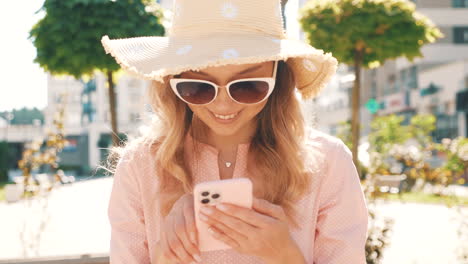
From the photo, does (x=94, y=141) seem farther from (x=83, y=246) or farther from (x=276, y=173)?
(x=276, y=173)

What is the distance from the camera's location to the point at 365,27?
27.3 ft

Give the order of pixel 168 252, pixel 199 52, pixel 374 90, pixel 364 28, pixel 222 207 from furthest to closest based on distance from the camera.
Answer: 1. pixel 374 90
2. pixel 364 28
3. pixel 199 52
4. pixel 168 252
5. pixel 222 207

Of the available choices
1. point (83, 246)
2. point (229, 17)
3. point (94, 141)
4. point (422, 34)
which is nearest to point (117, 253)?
point (229, 17)

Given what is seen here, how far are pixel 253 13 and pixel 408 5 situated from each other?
7718mm

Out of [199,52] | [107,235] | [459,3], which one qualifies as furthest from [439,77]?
[199,52]

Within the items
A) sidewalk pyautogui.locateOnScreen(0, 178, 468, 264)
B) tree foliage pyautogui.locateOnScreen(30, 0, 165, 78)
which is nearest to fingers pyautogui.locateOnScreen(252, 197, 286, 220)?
sidewalk pyautogui.locateOnScreen(0, 178, 468, 264)

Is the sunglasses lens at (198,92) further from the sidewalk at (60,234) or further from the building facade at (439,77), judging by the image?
the building facade at (439,77)

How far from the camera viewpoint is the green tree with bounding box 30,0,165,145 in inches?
229

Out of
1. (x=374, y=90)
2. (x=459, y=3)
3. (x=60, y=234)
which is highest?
(x=459, y=3)

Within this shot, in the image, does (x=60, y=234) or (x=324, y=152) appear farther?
(x=60, y=234)

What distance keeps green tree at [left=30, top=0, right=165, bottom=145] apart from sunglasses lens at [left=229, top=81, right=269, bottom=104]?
425 centimetres

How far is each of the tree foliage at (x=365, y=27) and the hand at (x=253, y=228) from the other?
712 cm

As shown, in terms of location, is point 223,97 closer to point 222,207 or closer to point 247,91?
point 247,91

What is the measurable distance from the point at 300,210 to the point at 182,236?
0.53 m
